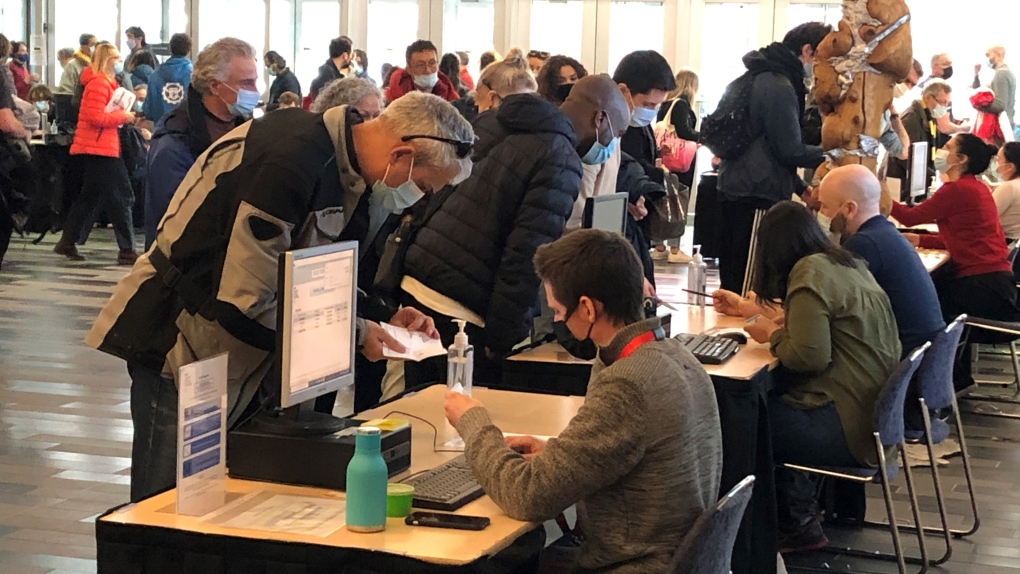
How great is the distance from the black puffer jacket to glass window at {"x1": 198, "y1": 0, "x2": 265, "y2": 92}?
46.5 ft

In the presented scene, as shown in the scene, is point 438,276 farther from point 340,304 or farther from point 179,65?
point 179,65

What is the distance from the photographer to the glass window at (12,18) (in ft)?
59.2

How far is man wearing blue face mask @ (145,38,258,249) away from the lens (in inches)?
164

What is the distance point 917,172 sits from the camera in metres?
7.87

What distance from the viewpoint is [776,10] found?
15.0 meters

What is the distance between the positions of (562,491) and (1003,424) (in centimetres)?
471

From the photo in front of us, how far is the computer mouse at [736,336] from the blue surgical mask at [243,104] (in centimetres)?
171

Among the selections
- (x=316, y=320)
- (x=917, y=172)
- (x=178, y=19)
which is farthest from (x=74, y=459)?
(x=178, y=19)

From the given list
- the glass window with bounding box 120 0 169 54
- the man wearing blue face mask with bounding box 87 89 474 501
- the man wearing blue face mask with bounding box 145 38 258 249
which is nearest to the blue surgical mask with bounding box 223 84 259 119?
the man wearing blue face mask with bounding box 145 38 258 249

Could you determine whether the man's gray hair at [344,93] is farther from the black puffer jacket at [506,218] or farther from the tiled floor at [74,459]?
the tiled floor at [74,459]

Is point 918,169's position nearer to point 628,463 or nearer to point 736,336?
point 736,336

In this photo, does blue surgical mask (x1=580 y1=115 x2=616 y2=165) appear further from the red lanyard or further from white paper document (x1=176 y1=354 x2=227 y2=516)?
white paper document (x1=176 y1=354 x2=227 y2=516)

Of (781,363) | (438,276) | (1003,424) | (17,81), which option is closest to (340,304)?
(438,276)

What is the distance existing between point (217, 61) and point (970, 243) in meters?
3.92
